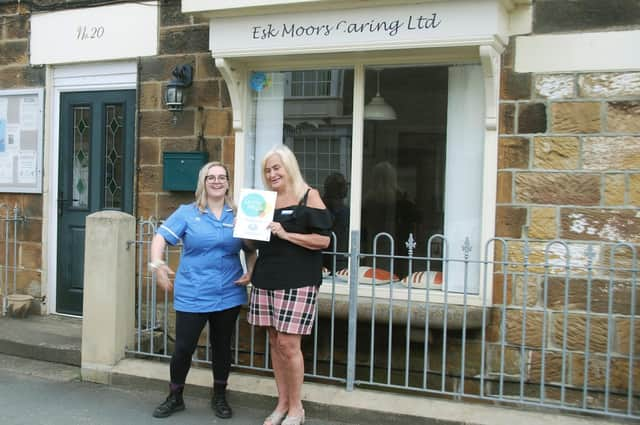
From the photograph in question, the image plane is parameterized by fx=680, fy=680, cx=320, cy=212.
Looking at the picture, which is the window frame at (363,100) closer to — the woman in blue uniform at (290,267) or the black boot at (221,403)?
the woman in blue uniform at (290,267)

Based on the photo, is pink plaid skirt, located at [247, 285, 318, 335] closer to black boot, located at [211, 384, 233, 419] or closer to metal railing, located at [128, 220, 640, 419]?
metal railing, located at [128, 220, 640, 419]

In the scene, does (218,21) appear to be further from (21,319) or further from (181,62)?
(21,319)

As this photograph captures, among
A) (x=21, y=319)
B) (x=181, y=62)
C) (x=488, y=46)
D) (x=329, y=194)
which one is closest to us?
(x=488, y=46)

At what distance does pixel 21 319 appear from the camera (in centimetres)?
677

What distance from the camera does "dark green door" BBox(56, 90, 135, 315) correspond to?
6617mm

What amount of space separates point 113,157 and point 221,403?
122 inches

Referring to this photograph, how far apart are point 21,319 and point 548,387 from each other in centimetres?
498

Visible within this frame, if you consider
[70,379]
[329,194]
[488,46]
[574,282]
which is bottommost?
[70,379]

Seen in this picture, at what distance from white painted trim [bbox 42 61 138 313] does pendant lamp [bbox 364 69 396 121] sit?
9.18 feet

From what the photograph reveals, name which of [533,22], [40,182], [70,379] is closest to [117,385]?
[70,379]

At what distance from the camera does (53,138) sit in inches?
272

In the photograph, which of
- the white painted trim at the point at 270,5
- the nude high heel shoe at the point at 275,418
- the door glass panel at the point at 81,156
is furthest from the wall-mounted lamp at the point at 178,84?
the nude high heel shoe at the point at 275,418

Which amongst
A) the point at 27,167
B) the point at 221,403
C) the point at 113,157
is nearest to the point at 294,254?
the point at 221,403

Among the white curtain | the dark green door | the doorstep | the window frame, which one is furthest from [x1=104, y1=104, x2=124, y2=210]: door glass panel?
the white curtain
